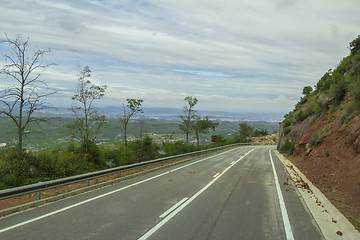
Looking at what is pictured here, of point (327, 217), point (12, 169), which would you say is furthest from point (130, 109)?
point (327, 217)

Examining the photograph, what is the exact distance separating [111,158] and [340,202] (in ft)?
43.2

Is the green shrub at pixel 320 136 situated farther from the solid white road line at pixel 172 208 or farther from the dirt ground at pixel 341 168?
the solid white road line at pixel 172 208

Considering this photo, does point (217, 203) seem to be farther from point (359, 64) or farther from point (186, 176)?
point (359, 64)

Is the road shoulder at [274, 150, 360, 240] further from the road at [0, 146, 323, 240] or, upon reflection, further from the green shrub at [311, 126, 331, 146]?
the green shrub at [311, 126, 331, 146]

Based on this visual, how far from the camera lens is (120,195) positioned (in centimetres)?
973

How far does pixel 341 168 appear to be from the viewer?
1193cm

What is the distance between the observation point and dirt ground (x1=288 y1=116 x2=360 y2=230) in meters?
8.70

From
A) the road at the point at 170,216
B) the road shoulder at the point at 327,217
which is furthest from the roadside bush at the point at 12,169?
the road shoulder at the point at 327,217

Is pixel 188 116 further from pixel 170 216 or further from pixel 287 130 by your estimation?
pixel 170 216

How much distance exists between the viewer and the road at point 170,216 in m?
5.95

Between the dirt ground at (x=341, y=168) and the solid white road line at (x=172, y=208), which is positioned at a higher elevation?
the dirt ground at (x=341, y=168)

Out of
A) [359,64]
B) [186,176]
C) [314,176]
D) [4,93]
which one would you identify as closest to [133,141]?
[186,176]

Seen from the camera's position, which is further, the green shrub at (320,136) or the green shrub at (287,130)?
the green shrub at (287,130)

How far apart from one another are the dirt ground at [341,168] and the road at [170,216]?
1262 millimetres
